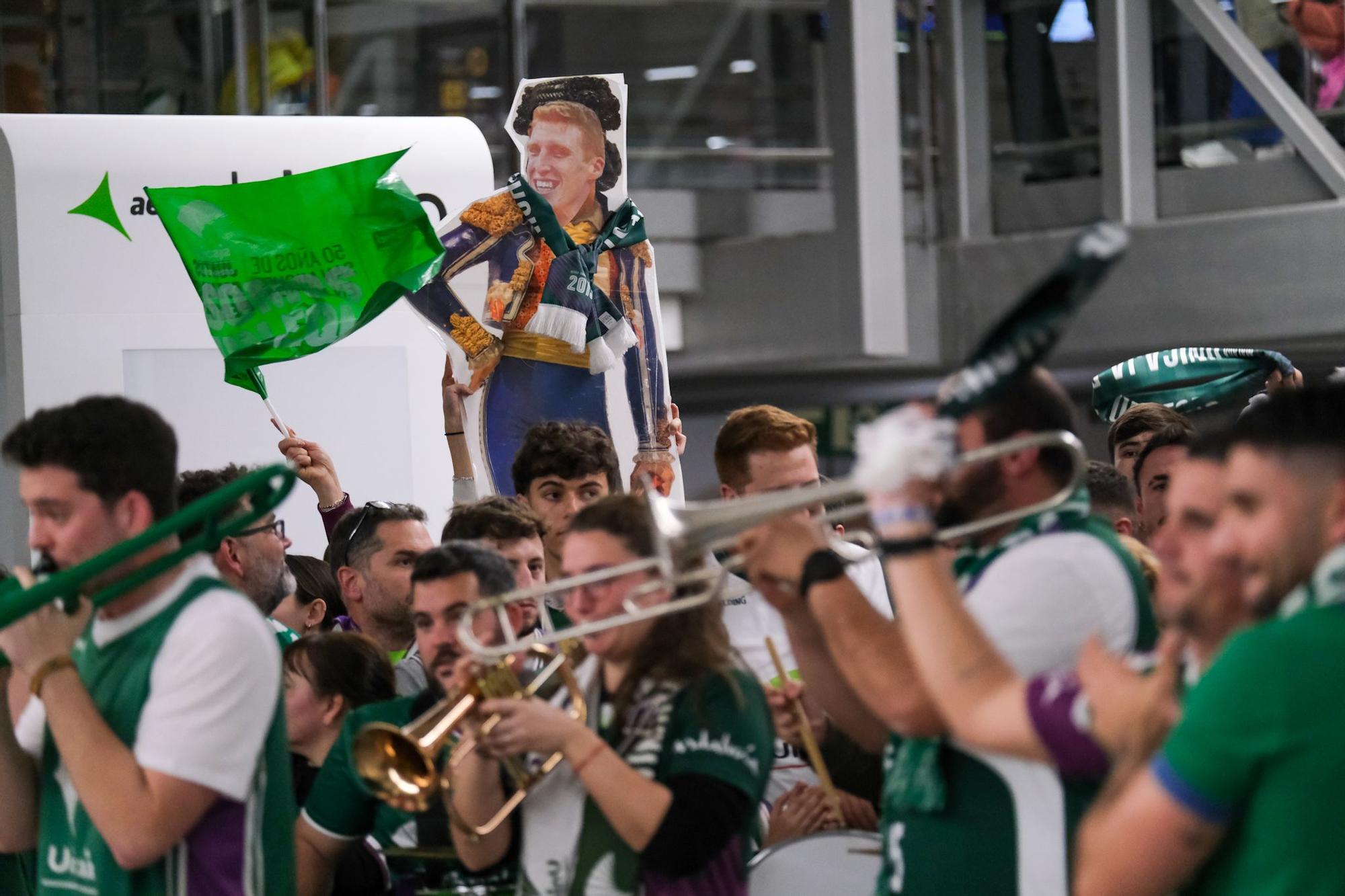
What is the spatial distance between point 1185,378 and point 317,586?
2.81 m

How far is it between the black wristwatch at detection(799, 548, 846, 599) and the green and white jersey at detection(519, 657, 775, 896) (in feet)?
1.10

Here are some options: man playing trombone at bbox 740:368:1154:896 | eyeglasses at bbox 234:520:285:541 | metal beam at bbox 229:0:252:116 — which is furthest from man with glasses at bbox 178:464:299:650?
metal beam at bbox 229:0:252:116

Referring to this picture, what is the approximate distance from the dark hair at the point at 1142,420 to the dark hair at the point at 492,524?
81.9 inches

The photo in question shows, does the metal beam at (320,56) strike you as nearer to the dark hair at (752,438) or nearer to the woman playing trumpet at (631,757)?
the dark hair at (752,438)

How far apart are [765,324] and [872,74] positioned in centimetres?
148

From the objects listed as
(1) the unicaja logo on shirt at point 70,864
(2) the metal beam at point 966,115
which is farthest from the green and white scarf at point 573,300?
(2) the metal beam at point 966,115

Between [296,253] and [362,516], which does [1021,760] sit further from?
[296,253]

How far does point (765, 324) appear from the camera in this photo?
10586 millimetres

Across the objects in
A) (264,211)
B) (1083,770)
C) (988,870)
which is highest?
(264,211)

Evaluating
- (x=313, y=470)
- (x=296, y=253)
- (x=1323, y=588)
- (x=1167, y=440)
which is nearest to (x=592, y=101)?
(x=296, y=253)

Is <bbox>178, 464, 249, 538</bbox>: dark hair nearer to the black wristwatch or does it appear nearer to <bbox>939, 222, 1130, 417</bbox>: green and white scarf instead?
the black wristwatch

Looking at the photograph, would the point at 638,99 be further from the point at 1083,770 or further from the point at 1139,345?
the point at 1083,770

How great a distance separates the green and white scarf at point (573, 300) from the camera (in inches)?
206

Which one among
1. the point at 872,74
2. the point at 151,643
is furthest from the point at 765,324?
the point at 151,643
